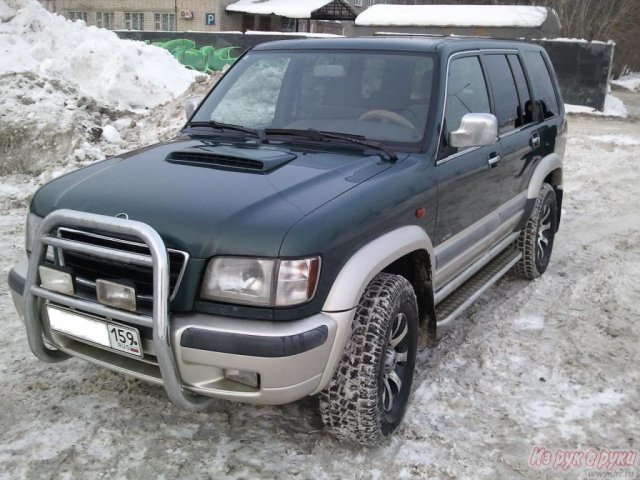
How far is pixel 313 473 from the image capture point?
271cm

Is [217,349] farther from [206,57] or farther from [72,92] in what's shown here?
[206,57]

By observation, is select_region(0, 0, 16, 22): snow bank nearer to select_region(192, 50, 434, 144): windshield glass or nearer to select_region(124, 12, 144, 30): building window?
select_region(192, 50, 434, 144): windshield glass

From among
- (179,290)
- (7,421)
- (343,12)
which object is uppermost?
(343,12)

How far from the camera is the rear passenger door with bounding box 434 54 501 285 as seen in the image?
340cm

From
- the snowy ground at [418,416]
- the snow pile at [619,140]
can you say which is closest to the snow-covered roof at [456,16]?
the snow pile at [619,140]

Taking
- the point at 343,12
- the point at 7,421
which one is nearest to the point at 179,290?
the point at 7,421

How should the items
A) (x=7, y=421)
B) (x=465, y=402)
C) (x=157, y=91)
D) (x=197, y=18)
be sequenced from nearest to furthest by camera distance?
1. (x=7, y=421)
2. (x=465, y=402)
3. (x=157, y=91)
4. (x=197, y=18)

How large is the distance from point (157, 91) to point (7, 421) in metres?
10.4

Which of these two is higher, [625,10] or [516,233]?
[625,10]

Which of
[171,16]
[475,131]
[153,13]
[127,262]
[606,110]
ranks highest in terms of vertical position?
[153,13]

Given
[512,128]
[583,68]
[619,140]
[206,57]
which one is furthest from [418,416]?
[206,57]

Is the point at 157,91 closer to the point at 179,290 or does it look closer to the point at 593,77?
the point at 179,290

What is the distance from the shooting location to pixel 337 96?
142 inches

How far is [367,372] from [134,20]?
40.9m
